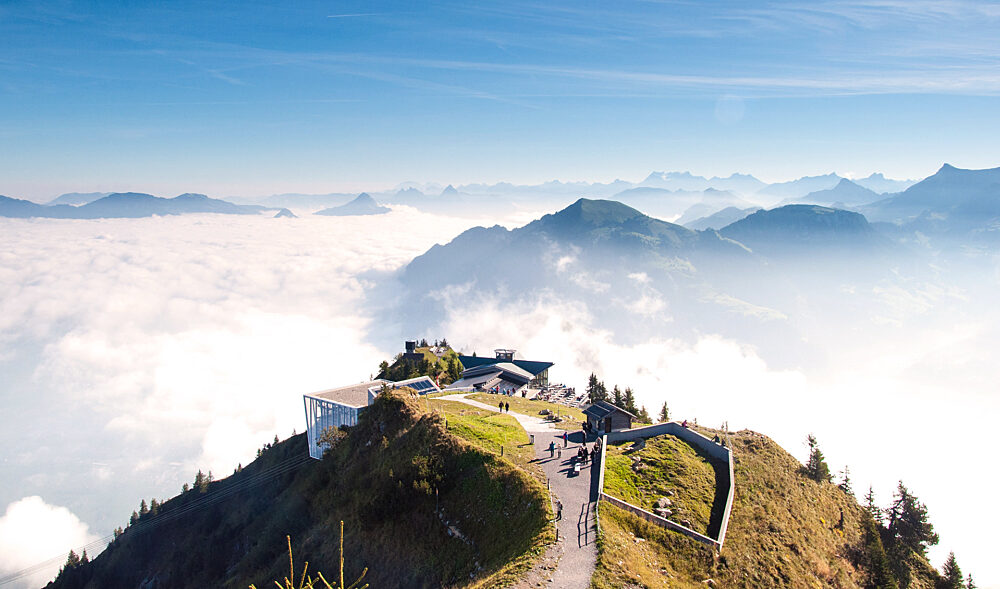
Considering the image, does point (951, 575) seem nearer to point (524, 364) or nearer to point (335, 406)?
point (335, 406)

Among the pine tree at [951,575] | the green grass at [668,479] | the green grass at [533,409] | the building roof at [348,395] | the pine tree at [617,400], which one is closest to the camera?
the green grass at [668,479]

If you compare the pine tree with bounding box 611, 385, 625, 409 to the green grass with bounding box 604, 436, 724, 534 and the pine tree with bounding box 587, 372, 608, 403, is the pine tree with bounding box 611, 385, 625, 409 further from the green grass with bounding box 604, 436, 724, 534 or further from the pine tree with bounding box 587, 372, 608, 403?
the green grass with bounding box 604, 436, 724, 534

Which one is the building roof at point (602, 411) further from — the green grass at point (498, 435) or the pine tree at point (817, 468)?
the pine tree at point (817, 468)

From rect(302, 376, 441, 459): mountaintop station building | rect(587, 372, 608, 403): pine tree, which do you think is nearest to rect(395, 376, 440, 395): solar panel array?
rect(302, 376, 441, 459): mountaintop station building

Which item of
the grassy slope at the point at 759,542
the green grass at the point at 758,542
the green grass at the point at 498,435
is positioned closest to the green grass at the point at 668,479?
the green grass at the point at 758,542

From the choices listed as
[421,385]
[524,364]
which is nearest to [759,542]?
[421,385]

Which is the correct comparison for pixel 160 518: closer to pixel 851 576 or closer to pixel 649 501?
pixel 649 501
